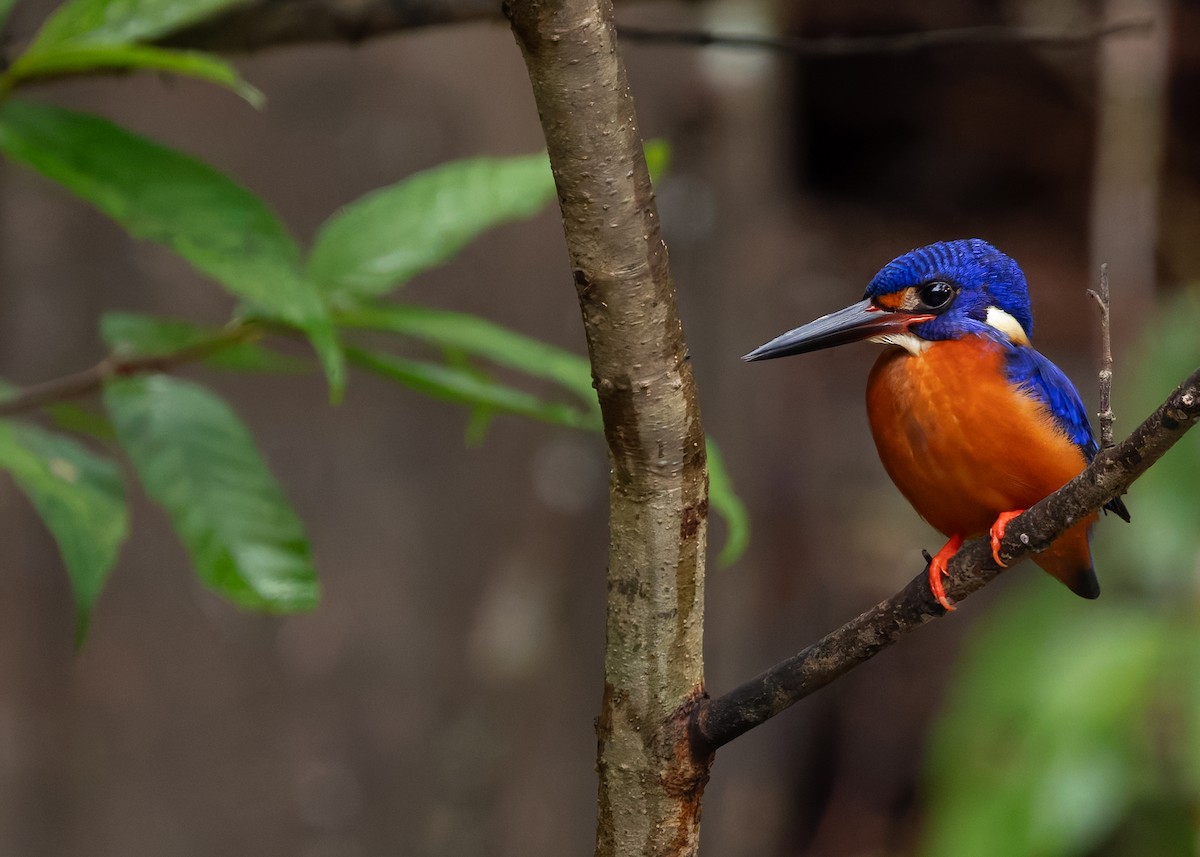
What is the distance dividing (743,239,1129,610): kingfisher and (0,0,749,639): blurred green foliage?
0.16 metres

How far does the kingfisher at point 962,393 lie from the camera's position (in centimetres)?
88

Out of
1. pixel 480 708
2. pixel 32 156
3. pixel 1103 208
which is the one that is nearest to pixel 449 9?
pixel 32 156

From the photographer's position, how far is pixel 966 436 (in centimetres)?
89

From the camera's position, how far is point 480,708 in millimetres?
2391

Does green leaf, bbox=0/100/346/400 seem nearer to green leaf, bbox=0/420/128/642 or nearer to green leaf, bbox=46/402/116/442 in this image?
green leaf, bbox=0/420/128/642

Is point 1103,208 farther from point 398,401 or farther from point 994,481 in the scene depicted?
point 994,481

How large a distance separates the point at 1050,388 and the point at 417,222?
0.54 metres

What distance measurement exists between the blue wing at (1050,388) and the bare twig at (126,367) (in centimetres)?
62

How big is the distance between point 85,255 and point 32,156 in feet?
4.16

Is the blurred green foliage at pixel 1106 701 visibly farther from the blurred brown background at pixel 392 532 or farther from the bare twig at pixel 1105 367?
the bare twig at pixel 1105 367

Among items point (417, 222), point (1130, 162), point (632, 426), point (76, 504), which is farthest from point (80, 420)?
point (1130, 162)

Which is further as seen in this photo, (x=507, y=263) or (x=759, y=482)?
(x=759, y=482)

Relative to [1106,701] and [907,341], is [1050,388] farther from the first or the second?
[1106,701]

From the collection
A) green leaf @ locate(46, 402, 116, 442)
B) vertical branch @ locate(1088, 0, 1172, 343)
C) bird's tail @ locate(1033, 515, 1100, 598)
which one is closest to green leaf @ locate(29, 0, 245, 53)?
green leaf @ locate(46, 402, 116, 442)
